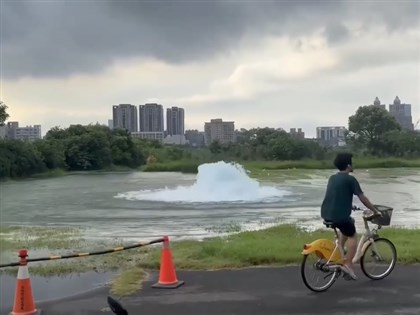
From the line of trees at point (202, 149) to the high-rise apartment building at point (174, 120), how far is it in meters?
28.9

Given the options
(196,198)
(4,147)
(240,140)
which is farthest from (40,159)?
(196,198)

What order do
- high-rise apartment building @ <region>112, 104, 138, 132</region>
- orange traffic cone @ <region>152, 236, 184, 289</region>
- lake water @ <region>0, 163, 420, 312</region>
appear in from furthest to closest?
high-rise apartment building @ <region>112, 104, 138, 132</region>, lake water @ <region>0, 163, 420, 312</region>, orange traffic cone @ <region>152, 236, 184, 289</region>

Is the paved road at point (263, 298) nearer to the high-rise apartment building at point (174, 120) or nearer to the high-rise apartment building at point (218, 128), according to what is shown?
the high-rise apartment building at point (218, 128)

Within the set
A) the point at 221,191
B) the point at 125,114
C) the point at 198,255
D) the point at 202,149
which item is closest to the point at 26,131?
the point at 125,114

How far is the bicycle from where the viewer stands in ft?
25.7

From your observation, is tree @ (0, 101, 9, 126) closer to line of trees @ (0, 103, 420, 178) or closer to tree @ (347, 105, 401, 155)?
line of trees @ (0, 103, 420, 178)

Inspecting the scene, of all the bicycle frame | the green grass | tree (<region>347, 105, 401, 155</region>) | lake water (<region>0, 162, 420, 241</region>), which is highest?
tree (<region>347, 105, 401, 155</region>)

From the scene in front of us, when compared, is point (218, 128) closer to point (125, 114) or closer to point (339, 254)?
point (125, 114)

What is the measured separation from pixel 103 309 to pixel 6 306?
4.97ft

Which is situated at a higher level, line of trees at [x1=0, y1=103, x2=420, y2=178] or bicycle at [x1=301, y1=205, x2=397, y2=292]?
line of trees at [x1=0, y1=103, x2=420, y2=178]

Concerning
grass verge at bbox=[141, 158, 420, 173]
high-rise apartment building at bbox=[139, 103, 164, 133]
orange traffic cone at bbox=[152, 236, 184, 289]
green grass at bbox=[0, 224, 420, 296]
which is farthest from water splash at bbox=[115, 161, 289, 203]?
high-rise apartment building at bbox=[139, 103, 164, 133]

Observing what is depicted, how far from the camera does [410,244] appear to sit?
37.8 ft

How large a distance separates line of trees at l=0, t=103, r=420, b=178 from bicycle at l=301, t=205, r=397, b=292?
69502 millimetres

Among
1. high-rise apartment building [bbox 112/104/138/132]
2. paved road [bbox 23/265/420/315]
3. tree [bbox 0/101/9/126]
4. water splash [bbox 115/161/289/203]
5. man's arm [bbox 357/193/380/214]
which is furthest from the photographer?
high-rise apartment building [bbox 112/104/138/132]
